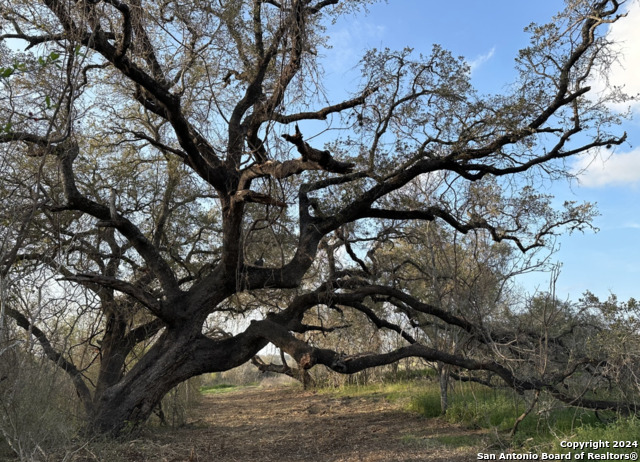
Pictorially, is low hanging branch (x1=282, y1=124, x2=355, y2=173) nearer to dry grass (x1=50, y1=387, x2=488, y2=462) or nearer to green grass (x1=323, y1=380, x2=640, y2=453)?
dry grass (x1=50, y1=387, x2=488, y2=462)

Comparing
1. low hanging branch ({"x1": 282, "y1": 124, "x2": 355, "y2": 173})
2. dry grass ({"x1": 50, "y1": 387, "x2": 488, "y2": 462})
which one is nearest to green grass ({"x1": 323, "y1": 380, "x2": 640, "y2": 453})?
dry grass ({"x1": 50, "y1": 387, "x2": 488, "y2": 462})

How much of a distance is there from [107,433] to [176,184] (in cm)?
571

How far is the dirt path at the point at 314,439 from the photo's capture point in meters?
7.31

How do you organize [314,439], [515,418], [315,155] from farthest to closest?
[314,439] → [515,418] → [315,155]

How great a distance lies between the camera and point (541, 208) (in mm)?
10172

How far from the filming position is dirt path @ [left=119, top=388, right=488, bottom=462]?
24.0ft

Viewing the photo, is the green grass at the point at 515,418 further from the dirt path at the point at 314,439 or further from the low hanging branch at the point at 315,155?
the low hanging branch at the point at 315,155

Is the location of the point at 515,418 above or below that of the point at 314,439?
above

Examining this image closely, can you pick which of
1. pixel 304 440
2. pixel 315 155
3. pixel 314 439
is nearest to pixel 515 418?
pixel 314 439

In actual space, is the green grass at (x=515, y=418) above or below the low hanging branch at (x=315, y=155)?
below

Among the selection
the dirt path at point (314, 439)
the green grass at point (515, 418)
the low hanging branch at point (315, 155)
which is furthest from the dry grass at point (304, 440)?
the low hanging branch at point (315, 155)

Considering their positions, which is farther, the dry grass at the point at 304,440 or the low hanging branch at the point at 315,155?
the dry grass at the point at 304,440

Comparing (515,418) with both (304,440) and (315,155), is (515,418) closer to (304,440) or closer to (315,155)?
(304,440)

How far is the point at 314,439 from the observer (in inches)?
370
